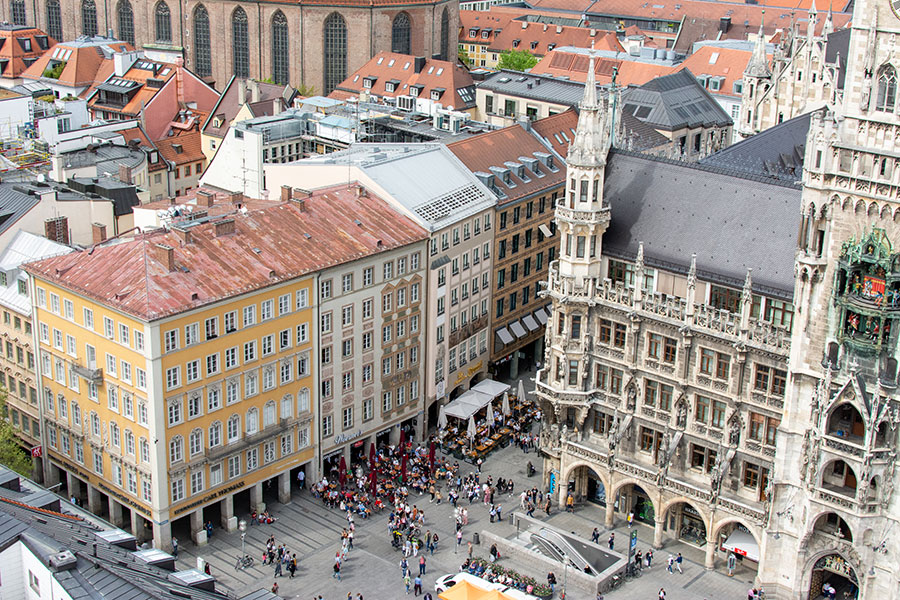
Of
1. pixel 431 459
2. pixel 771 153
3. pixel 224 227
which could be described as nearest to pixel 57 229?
pixel 224 227

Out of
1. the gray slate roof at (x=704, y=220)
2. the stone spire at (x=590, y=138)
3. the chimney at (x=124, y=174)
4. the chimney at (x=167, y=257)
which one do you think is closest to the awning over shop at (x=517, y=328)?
the gray slate roof at (x=704, y=220)

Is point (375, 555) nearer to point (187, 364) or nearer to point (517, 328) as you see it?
point (187, 364)

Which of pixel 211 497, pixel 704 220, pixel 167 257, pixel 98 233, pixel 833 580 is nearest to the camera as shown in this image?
pixel 833 580

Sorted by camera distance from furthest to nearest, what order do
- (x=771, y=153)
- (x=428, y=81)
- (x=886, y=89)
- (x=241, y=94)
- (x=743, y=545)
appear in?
(x=428, y=81), (x=241, y=94), (x=771, y=153), (x=743, y=545), (x=886, y=89)

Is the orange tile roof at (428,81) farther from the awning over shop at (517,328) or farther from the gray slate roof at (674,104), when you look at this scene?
the awning over shop at (517,328)

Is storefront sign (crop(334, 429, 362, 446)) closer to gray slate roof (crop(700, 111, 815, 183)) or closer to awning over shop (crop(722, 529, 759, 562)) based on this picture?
awning over shop (crop(722, 529, 759, 562))

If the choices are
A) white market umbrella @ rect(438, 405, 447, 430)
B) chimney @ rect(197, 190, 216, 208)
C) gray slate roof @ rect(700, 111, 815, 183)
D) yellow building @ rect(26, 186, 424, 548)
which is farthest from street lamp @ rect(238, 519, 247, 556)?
gray slate roof @ rect(700, 111, 815, 183)
